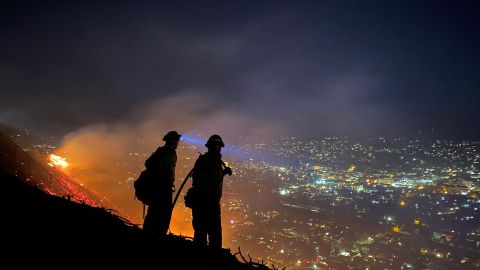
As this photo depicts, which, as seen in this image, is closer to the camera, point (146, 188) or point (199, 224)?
point (199, 224)

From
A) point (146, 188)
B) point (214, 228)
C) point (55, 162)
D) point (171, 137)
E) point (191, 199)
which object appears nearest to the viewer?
point (214, 228)

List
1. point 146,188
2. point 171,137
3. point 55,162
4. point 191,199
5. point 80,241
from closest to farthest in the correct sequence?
point 80,241 < point 191,199 < point 146,188 < point 171,137 < point 55,162

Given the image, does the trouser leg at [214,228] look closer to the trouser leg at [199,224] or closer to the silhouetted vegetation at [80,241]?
the trouser leg at [199,224]

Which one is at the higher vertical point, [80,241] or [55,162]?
[55,162]

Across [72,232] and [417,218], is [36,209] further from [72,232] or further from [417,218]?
[417,218]

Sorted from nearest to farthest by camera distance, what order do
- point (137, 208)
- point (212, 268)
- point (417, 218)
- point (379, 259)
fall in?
point (212, 268) → point (137, 208) → point (379, 259) → point (417, 218)

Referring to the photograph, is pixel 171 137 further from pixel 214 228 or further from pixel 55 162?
pixel 55 162

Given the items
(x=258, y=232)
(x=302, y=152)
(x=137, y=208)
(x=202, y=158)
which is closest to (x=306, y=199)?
(x=258, y=232)

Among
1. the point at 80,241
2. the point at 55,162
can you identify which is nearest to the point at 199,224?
the point at 80,241

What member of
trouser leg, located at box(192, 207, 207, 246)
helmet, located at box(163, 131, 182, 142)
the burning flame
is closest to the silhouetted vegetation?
trouser leg, located at box(192, 207, 207, 246)

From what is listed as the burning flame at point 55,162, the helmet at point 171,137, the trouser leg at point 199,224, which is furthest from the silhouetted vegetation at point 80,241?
Result: the burning flame at point 55,162

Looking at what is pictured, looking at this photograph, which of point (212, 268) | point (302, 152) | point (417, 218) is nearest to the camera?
point (212, 268)
